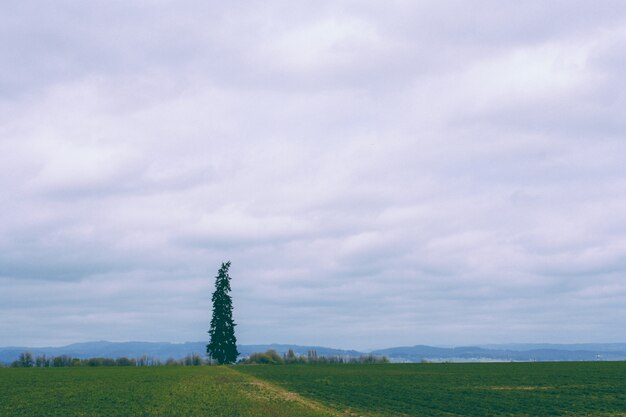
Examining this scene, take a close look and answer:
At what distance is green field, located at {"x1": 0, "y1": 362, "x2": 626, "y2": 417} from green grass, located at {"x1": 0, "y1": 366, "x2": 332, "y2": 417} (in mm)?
A: 72

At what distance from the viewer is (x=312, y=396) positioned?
186 ft

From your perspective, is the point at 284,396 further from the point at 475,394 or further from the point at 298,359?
the point at 298,359

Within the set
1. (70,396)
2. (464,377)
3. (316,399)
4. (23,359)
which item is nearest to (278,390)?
(316,399)

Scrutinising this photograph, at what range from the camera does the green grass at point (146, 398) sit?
45.0 m

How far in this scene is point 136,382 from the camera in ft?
230

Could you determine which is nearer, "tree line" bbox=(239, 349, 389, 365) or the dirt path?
the dirt path

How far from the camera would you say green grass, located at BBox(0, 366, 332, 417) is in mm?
45000

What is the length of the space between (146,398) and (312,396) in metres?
14.5

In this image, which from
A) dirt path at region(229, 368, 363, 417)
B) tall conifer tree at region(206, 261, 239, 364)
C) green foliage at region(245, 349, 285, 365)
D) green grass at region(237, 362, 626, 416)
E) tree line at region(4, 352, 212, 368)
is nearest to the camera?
dirt path at region(229, 368, 363, 417)

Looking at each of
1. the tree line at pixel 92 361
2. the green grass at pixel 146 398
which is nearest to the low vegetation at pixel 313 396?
the green grass at pixel 146 398

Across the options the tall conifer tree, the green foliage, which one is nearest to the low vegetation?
the tall conifer tree

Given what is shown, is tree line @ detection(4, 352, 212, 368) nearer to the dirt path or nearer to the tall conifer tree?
the tall conifer tree

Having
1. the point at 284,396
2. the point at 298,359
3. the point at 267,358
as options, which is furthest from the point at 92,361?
the point at 284,396

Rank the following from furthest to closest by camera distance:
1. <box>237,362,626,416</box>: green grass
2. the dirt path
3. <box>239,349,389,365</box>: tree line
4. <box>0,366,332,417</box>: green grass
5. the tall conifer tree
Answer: <box>239,349,389,365</box>: tree line, the tall conifer tree, <box>237,362,626,416</box>: green grass, the dirt path, <box>0,366,332,417</box>: green grass
